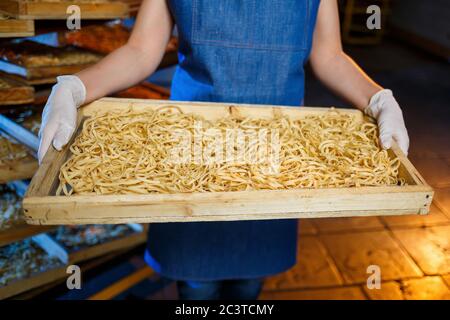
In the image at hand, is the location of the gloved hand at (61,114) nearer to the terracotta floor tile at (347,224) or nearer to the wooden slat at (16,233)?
the wooden slat at (16,233)

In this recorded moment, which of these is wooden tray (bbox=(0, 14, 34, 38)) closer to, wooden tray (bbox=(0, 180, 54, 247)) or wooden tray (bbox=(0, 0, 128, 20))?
wooden tray (bbox=(0, 0, 128, 20))

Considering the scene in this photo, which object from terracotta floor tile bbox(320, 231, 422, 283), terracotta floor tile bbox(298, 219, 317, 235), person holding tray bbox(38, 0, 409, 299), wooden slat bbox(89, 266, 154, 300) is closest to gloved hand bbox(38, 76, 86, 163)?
person holding tray bbox(38, 0, 409, 299)

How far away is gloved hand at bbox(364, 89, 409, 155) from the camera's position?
170cm

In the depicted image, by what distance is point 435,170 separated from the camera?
138 centimetres

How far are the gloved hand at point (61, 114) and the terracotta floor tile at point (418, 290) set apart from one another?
4.09ft

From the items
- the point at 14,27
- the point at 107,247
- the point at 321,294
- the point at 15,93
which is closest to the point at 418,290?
the point at 321,294

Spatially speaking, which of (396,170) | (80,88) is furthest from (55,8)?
(396,170)

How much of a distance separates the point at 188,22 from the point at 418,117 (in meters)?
1.11

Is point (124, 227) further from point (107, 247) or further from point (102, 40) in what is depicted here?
point (102, 40)

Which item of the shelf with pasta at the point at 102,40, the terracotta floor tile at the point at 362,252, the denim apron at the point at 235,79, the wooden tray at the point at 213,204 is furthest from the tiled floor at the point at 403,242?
the shelf with pasta at the point at 102,40

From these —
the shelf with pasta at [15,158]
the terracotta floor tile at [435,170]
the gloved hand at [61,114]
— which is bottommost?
the shelf with pasta at [15,158]

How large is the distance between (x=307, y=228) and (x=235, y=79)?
7.03 feet

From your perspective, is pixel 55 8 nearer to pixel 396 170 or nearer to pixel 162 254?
pixel 162 254

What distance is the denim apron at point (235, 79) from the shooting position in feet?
6.14
